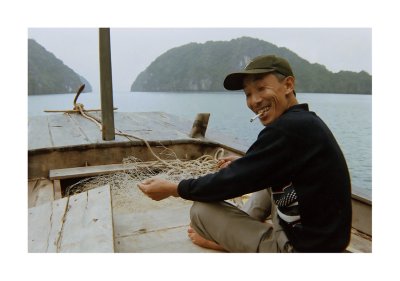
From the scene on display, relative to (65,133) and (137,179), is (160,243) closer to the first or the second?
(137,179)

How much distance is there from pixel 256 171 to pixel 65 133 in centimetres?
378

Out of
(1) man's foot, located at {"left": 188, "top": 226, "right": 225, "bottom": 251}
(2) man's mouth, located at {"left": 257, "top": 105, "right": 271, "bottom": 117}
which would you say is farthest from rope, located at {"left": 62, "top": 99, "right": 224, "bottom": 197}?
(2) man's mouth, located at {"left": 257, "top": 105, "right": 271, "bottom": 117}

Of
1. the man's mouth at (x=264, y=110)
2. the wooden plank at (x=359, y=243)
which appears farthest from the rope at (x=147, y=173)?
Result: the man's mouth at (x=264, y=110)

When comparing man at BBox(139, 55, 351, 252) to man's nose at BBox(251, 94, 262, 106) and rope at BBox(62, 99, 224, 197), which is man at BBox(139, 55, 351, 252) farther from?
rope at BBox(62, 99, 224, 197)

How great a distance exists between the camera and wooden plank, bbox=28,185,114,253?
1.90 m

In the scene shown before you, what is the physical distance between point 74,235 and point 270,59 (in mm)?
1390

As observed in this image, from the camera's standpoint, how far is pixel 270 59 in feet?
5.36

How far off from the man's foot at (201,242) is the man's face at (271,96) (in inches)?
29.0

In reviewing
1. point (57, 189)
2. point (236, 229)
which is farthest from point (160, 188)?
point (57, 189)

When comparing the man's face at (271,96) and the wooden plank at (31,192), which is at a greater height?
the man's face at (271,96)

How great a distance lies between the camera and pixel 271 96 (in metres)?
1.64

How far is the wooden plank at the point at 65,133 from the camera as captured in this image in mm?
4043

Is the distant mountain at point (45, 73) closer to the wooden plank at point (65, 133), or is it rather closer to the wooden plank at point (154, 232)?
the wooden plank at point (65, 133)

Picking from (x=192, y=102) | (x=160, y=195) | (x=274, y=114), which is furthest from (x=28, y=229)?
(x=192, y=102)
